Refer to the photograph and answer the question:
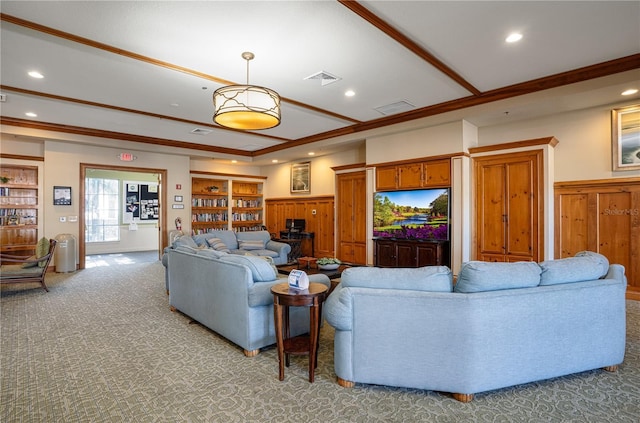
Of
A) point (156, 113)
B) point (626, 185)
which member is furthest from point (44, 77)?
point (626, 185)

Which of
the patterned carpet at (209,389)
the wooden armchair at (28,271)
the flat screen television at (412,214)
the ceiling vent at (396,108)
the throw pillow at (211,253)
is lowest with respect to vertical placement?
the patterned carpet at (209,389)

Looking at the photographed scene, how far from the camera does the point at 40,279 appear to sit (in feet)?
17.0

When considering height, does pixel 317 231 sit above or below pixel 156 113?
below

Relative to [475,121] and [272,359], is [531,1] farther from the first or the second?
[272,359]

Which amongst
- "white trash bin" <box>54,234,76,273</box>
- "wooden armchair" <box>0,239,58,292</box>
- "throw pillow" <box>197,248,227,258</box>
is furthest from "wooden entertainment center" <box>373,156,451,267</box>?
"white trash bin" <box>54,234,76,273</box>

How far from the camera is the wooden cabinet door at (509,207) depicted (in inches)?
196

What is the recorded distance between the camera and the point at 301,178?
955 centimetres

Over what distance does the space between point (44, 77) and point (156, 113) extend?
5.81 ft

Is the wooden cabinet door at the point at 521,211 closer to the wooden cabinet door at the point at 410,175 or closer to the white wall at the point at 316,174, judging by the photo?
the wooden cabinet door at the point at 410,175

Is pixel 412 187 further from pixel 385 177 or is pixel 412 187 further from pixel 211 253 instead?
pixel 211 253

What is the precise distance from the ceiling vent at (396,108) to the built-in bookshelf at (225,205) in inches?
234

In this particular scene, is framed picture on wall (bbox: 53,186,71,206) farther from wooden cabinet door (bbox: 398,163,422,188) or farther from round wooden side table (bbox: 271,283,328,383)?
wooden cabinet door (bbox: 398,163,422,188)

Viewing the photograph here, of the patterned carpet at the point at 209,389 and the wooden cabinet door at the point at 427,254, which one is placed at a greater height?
the wooden cabinet door at the point at 427,254

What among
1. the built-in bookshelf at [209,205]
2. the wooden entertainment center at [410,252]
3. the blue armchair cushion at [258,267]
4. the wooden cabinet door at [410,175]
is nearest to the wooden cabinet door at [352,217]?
the wooden entertainment center at [410,252]
